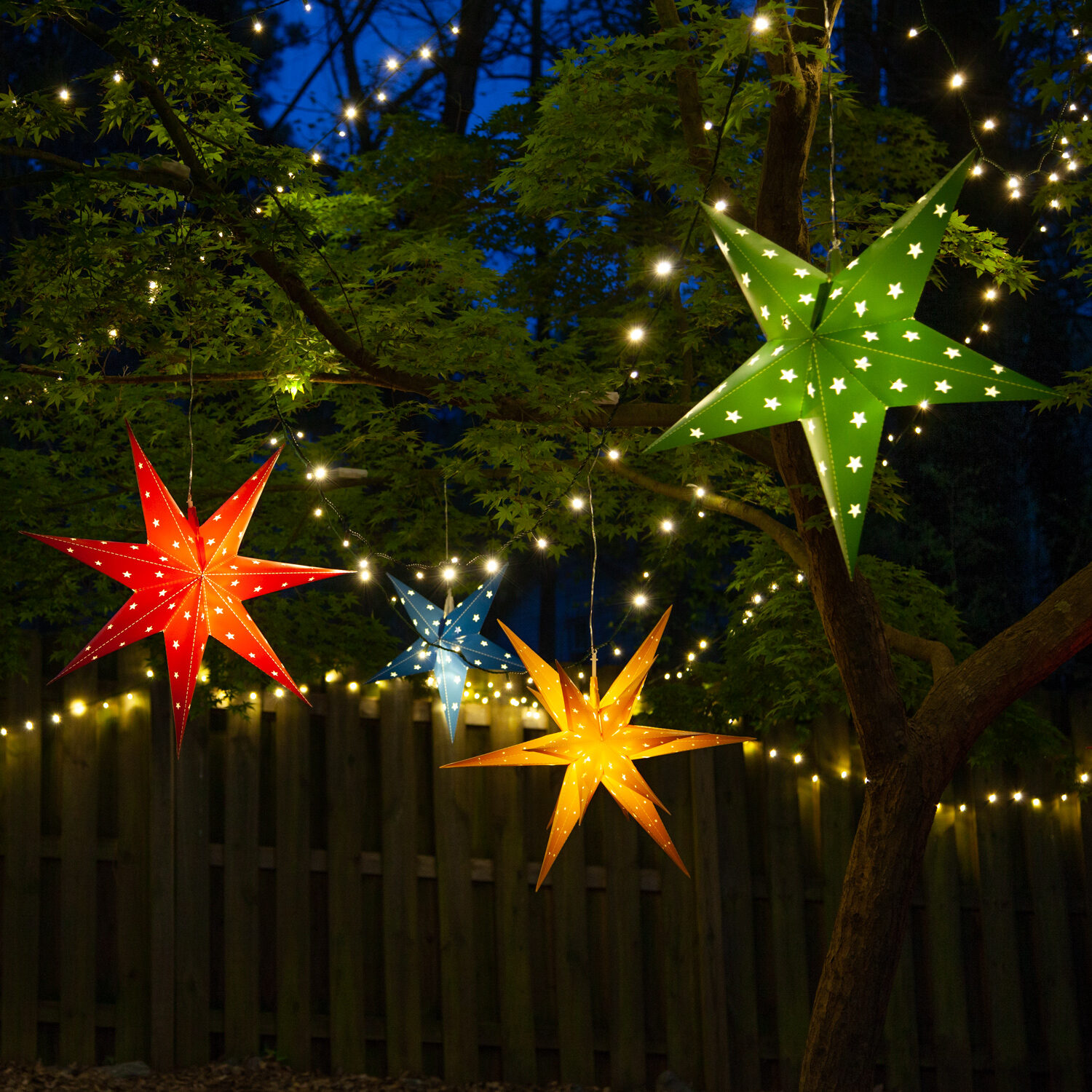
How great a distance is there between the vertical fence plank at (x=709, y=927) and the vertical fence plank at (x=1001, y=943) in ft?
4.01

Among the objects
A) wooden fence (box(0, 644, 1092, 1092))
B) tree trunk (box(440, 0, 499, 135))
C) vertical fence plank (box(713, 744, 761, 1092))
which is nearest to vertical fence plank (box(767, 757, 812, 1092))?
wooden fence (box(0, 644, 1092, 1092))

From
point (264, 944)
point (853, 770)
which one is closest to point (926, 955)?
point (853, 770)

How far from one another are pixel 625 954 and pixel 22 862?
287cm

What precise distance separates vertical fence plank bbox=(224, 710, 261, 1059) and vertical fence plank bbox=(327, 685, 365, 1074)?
1.16 feet

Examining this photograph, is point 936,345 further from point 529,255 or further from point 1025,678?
point 529,255

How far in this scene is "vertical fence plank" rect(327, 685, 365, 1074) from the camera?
17.2ft

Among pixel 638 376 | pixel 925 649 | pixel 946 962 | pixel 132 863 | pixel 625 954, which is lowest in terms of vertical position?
pixel 946 962

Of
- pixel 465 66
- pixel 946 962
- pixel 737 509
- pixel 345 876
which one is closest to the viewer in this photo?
pixel 737 509

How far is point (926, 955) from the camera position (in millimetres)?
5219

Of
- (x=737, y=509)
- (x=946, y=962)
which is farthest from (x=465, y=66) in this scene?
(x=946, y=962)

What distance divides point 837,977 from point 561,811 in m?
1.26

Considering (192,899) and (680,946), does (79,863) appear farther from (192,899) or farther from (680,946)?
(680,946)

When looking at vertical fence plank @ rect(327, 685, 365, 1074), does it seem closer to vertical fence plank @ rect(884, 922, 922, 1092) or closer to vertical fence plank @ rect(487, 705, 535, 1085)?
vertical fence plank @ rect(487, 705, 535, 1085)

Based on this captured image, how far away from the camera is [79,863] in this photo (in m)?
5.27
